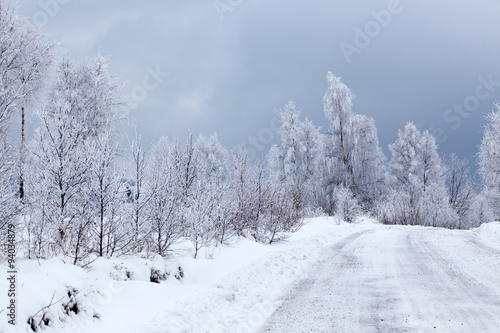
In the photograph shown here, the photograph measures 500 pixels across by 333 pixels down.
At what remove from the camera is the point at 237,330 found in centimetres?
438

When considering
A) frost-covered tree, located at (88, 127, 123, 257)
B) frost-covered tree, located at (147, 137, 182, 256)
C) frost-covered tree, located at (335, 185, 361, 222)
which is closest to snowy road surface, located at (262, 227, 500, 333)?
frost-covered tree, located at (147, 137, 182, 256)

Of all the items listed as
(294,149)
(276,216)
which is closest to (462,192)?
(294,149)

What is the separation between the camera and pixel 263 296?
5.91 metres

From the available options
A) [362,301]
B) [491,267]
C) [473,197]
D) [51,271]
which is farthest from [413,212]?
[51,271]

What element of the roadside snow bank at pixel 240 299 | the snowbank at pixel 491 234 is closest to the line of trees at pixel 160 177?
the roadside snow bank at pixel 240 299

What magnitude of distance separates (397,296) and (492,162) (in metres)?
25.5

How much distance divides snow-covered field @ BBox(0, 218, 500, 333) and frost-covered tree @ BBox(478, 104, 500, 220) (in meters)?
20.4

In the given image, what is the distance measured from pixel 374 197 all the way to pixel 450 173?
14.7 metres

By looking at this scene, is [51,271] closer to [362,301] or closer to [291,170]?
[362,301]

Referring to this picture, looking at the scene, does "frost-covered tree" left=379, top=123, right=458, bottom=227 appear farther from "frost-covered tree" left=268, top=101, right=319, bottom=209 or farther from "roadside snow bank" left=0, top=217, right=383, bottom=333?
"roadside snow bank" left=0, top=217, right=383, bottom=333

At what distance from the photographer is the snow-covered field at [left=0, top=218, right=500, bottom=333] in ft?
14.1

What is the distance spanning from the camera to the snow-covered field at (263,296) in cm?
429

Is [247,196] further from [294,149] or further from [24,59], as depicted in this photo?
[294,149]

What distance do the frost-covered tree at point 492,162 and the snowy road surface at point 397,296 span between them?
62.8ft
